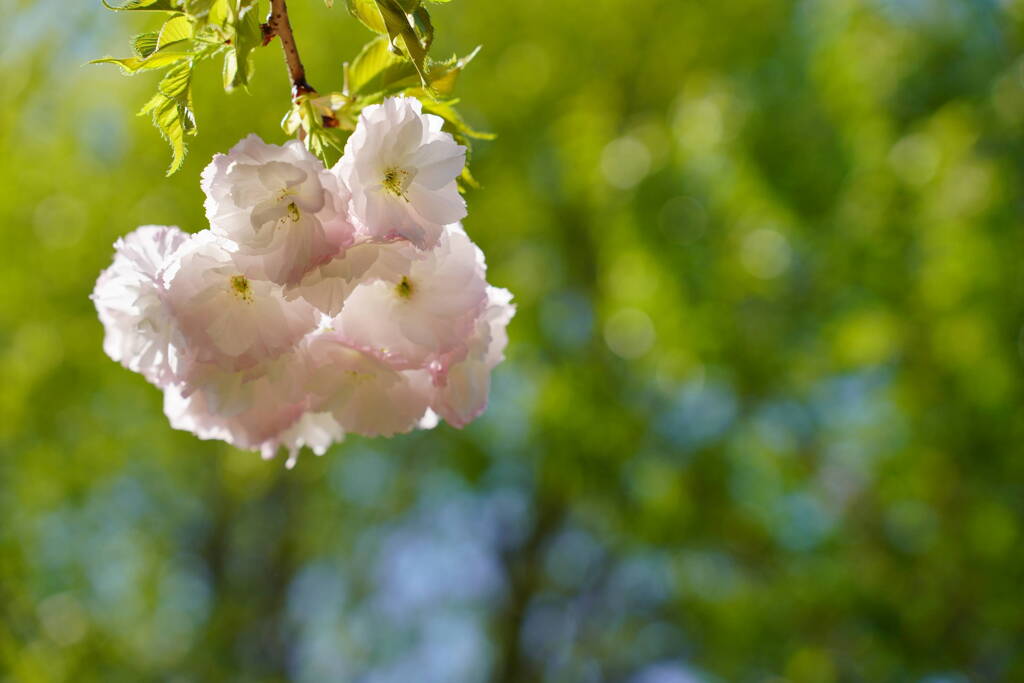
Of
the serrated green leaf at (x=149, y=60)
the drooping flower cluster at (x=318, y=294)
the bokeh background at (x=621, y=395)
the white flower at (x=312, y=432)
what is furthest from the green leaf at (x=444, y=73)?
the bokeh background at (x=621, y=395)

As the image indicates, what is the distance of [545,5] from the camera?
21.4 ft

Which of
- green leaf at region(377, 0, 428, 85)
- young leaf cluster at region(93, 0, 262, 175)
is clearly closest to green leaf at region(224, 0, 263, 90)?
young leaf cluster at region(93, 0, 262, 175)

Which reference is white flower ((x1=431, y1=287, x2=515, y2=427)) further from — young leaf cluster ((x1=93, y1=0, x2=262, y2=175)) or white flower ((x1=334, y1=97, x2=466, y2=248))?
young leaf cluster ((x1=93, y1=0, x2=262, y2=175))

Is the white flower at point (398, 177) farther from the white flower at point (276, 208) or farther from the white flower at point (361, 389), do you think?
the white flower at point (361, 389)

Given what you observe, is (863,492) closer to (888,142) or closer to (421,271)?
(888,142)

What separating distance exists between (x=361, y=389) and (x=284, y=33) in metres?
0.30

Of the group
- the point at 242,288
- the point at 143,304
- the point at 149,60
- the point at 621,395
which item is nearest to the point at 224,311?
the point at 242,288

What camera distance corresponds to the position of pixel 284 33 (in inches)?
28.3

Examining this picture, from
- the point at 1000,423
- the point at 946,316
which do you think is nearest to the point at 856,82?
the point at 946,316

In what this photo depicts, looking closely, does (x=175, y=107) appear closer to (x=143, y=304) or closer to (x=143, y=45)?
(x=143, y=45)

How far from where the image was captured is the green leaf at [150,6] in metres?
0.73

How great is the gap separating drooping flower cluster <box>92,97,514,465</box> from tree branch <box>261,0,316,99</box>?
72 millimetres

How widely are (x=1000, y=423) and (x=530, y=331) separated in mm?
2377

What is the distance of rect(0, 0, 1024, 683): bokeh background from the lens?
4.06 meters
